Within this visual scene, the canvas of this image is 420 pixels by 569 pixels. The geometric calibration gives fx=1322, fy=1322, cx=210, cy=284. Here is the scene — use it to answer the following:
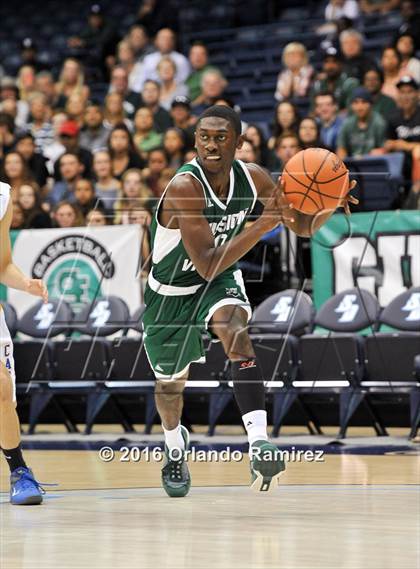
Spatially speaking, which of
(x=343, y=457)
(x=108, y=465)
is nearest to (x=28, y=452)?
(x=108, y=465)

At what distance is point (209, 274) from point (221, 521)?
4.13 feet

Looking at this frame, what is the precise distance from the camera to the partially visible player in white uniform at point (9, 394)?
7.15 metres

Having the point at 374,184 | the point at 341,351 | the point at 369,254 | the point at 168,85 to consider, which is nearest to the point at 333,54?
the point at 168,85

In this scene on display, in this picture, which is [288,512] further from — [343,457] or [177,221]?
[343,457]

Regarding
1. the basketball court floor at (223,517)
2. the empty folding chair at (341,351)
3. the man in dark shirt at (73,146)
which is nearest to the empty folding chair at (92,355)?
the empty folding chair at (341,351)

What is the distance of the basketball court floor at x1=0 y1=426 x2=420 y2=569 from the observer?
5.27 m

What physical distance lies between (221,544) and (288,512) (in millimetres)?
1139

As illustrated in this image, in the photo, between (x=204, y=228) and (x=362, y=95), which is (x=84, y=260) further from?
(x=204, y=228)

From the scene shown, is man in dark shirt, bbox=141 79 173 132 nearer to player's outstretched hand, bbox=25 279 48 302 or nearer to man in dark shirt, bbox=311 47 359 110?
man in dark shirt, bbox=311 47 359 110

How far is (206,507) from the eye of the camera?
699cm

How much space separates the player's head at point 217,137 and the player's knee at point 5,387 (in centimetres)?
158

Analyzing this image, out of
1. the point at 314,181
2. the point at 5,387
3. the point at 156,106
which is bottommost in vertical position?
the point at 5,387

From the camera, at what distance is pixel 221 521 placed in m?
6.41

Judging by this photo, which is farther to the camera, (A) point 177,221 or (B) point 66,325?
(B) point 66,325
